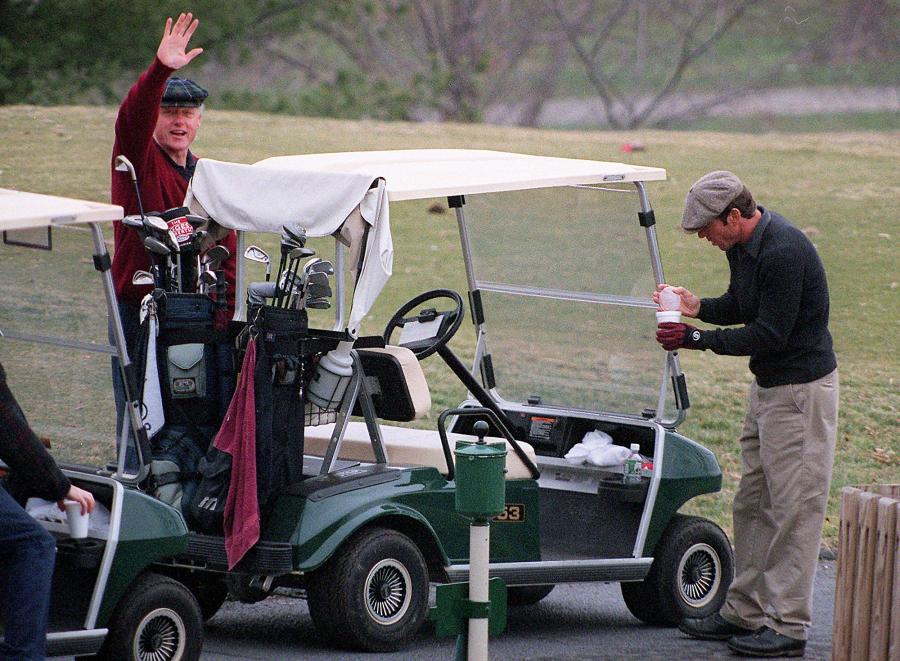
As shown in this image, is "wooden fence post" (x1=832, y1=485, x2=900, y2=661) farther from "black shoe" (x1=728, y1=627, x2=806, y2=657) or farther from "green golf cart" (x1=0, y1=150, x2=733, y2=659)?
"green golf cart" (x1=0, y1=150, x2=733, y2=659)

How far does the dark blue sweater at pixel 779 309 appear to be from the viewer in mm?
5734

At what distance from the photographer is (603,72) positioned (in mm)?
33562

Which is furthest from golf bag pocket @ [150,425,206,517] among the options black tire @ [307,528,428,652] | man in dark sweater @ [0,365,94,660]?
man in dark sweater @ [0,365,94,660]

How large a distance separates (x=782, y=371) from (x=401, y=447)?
1.47 metres

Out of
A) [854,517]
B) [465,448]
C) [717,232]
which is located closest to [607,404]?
[717,232]

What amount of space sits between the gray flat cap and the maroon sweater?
179 centimetres

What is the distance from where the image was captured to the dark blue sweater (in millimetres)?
5734

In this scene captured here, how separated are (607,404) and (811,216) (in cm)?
1003

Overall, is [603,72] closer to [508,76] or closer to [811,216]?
[508,76]

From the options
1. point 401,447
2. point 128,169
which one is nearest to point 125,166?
point 128,169

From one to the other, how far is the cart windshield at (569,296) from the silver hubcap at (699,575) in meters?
0.63

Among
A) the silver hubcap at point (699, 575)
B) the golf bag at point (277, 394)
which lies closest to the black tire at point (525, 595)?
the silver hubcap at point (699, 575)

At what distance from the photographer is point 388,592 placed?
18.5 feet

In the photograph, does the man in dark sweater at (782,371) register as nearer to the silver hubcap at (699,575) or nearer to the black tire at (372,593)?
the silver hubcap at (699,575)
